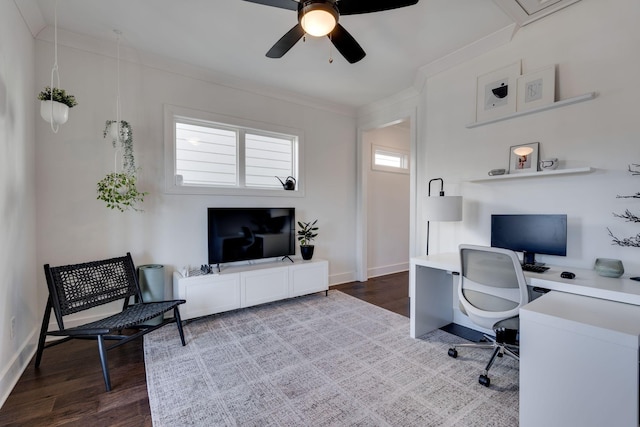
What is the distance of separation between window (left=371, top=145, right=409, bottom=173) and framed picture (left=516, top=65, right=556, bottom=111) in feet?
8.69

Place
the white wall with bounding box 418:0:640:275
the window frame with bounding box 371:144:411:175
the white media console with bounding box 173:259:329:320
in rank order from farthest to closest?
the window frame with bounding box 371:144:411:175 → the white media console with bounding box 173:259:329:320 → the white wall with bounding box 418:0:640:275

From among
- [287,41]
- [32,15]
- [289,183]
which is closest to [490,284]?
[287,41]

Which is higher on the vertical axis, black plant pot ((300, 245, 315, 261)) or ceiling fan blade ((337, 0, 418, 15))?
ceiling fan blade ((337, 0, 418, 15))

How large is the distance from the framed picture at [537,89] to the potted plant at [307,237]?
9.31 feet

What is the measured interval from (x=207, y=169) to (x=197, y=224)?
2.38 feet

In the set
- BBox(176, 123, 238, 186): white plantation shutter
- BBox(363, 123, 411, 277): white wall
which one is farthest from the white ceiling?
BBox(363, 123, 411, 277): white wall

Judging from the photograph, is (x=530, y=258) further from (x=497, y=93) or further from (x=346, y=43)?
(x=346, y=43)

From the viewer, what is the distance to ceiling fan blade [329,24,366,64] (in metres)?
2.00

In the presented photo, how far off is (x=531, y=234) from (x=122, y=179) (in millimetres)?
3868

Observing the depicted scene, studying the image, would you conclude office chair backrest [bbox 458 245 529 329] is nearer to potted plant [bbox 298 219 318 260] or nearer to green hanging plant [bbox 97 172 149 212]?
potted plant [bbox 298 219 318 260]

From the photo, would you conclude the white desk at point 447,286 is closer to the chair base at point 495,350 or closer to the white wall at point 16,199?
the chair base at point 495,350

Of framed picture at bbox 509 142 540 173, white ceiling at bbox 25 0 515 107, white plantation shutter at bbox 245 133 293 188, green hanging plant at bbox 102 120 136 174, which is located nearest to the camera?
white ceiling at bbox 25 0 515 107

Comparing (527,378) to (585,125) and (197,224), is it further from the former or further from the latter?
(197,224)

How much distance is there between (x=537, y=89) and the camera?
8.21ft
